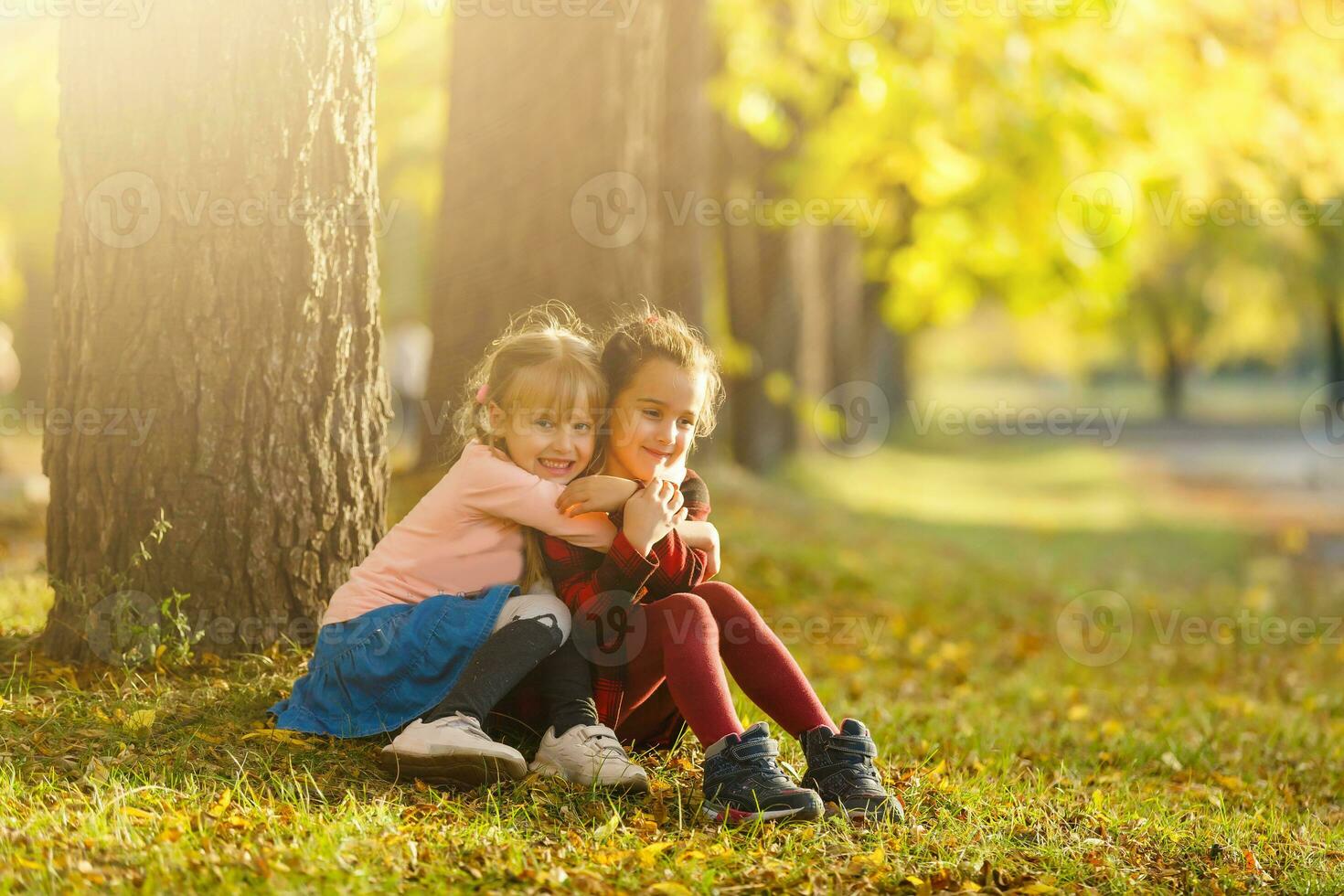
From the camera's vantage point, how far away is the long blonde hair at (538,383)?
3803 millimetres

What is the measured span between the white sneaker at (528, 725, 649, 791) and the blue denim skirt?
0.33m

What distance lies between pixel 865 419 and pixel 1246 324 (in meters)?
13.2

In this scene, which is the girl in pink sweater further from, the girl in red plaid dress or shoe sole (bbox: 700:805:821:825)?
shoe sole (bbox: 700:805:821:825)

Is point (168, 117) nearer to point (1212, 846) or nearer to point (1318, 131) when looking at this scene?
point (1212, 846)

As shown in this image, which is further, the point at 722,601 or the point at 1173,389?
the point at 1173,389

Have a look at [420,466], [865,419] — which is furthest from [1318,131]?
[865,419]

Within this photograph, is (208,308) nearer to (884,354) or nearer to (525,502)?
(525,502)

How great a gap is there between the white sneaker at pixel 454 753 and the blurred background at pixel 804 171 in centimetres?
136

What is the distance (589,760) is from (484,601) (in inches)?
20.6

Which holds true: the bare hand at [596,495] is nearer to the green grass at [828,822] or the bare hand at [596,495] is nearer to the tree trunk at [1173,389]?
the green grass at [828,822]

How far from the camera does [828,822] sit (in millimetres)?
3510

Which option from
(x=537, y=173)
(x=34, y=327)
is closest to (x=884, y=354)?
(x=34, y=327)

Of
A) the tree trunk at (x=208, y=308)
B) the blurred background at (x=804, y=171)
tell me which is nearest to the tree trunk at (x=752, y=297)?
the blurred background at (x=804, y=171)

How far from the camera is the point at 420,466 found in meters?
7.82
